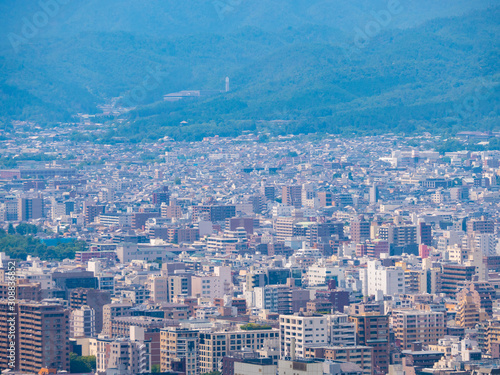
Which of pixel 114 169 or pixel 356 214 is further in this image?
pixel 114 169

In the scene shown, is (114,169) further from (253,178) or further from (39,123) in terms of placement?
(39,123)

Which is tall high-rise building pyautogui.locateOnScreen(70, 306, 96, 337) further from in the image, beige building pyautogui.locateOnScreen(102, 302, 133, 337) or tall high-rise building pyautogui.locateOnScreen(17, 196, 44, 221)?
tall high-rise building pyautogui.locateOnScreen(17, 196, 44, 221)

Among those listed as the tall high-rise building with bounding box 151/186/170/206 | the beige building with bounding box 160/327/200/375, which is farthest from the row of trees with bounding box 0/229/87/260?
the beige building with bounding box 160/327/200/375

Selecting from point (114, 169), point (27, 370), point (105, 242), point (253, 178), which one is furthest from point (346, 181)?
point (27, 370)

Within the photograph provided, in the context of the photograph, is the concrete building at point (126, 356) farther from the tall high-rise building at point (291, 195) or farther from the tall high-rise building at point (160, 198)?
the tall high-rise building at point (291, 195)

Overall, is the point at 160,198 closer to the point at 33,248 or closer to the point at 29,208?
the point at 29,208

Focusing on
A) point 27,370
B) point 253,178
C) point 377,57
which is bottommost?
point 27,370

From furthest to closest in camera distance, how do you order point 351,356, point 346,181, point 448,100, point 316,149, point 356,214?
point 448,100, point 316,149, point 346,181, point 356,214, point 351,356

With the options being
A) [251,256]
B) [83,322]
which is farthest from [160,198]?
[83,322]
